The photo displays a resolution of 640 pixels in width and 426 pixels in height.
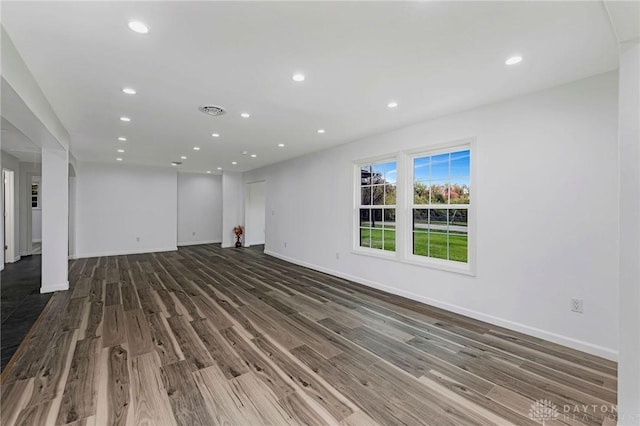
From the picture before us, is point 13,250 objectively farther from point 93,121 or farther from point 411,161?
point 411,161

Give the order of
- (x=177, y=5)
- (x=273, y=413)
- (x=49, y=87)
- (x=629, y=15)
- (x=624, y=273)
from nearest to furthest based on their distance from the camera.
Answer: (x=629, y=15), (x=624, y=273), (x=177, y=5), (x=273, y=413), (x=49, y=87)

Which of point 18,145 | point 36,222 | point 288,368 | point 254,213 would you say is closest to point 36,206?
point 36,222

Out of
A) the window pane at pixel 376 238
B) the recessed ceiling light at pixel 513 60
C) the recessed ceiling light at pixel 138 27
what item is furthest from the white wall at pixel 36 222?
the recessed ceiling light at pixel 513 60

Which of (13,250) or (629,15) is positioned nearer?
(629,15)

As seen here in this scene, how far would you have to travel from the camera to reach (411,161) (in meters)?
4.18

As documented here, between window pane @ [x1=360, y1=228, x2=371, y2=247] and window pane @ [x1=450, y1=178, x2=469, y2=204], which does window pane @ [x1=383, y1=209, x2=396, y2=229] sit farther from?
window pane @ [x1=450, y1=178, x2=469, y2=204]

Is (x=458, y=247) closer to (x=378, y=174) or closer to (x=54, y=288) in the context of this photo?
(x=378, y=174)

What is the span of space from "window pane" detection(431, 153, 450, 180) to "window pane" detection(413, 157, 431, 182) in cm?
8

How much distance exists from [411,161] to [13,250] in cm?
908

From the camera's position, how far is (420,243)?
13.5 feet

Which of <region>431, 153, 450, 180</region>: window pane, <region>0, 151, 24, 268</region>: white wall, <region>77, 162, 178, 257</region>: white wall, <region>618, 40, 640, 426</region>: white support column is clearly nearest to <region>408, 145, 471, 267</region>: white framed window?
<region>431, 153, 450, 180</region>: window pane

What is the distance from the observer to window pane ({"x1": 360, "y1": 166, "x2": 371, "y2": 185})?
497 centimetres

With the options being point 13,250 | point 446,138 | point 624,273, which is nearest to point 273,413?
point 624,273

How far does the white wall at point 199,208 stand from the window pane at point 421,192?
775cm
